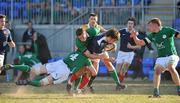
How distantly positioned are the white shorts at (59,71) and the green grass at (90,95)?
0.48 metres

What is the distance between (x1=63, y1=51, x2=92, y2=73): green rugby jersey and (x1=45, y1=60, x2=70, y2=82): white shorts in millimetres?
109

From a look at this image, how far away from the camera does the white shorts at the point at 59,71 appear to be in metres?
15.1

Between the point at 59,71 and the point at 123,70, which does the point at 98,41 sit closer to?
the point at 59,71

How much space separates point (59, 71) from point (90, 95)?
121 cm

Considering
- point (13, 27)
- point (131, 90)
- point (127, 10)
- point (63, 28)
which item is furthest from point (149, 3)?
point (131, 90)

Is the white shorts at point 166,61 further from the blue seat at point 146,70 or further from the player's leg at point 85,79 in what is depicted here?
the blue seat at point 146,70

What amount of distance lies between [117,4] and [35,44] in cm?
369

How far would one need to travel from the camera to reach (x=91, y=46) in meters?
15.7

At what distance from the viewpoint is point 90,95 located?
15.9m

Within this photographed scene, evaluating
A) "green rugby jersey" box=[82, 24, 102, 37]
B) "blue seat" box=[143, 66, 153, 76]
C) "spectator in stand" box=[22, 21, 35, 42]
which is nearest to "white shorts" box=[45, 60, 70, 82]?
"green rugby jersey" box=[82, 24, 102, 37]

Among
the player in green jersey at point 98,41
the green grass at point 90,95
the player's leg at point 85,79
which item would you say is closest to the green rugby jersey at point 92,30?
the player in green jersey at point 98,41

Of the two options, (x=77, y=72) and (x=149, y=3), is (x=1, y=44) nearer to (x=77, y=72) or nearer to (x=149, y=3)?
(x=77, y=72)

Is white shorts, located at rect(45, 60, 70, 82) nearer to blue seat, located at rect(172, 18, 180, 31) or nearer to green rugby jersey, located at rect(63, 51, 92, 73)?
green rugby jersey, located at rect(63, 51, 92, 73)

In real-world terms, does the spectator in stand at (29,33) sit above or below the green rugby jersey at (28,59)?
above
